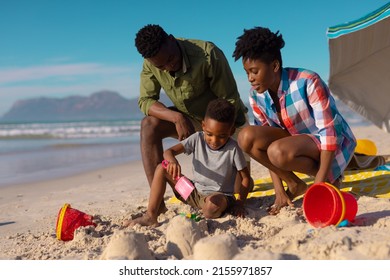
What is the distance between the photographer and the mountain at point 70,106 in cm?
6506

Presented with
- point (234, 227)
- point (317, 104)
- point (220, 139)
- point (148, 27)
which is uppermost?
point (148, 27)

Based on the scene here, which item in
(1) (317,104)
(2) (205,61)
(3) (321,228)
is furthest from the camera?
(2) (205,61)

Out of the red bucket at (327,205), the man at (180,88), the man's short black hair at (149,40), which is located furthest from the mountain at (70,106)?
the red bucket at (327,205)

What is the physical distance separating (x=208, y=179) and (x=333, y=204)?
1.02 m

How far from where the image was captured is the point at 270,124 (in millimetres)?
3564

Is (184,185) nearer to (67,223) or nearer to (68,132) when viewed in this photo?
(67,223)

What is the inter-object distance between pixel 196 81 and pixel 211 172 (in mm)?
749

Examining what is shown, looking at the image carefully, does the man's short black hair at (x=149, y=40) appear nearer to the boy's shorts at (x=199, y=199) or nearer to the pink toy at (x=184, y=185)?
the pink toy at (x=184, y=185)

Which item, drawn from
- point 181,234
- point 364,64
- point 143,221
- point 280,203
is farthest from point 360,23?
point 181,234

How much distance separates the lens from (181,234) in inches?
103

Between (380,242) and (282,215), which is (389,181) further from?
(380,242)

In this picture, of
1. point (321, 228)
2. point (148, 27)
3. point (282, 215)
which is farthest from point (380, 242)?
point (148, 27)

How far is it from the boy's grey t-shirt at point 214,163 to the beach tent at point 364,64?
1698 mm
